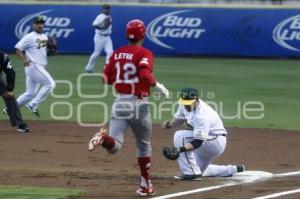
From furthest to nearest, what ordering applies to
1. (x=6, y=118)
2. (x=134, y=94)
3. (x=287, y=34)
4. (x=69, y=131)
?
(x=287, y=34), (x=6, y=118), (x=69, y=131), (x=134, y=94)

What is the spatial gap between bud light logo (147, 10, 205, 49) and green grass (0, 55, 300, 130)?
33.5 inches

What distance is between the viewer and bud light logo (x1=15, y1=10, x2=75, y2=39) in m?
32.3

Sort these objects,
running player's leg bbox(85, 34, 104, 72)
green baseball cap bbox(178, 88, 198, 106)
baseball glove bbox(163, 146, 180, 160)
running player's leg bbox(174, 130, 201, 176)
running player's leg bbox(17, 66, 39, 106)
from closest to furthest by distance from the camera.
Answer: baseball glove bbox(163, 146, 180, 160) → green baseball cap bbox(178, 88, 198, 106) → running player's leg bbox(174, 130, 201, 176) → running player's leg bbox(17, 66, 39, 106) → running player's leg bbox(85, 34, 104, 72)

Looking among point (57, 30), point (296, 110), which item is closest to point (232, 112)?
point (296, 110)

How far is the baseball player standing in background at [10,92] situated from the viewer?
1554 centimetres

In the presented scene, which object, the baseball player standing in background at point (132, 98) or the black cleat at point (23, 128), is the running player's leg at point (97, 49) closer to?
the black cleat at point (23, 128)

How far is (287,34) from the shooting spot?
3080 cm

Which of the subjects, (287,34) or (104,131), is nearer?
(104,131)

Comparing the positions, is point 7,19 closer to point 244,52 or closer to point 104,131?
point 244,52

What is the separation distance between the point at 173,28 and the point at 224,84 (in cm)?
801

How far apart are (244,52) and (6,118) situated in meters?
14.5

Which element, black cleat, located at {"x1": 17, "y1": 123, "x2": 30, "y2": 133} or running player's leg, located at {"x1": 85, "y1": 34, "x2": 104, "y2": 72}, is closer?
black cleat, located at {"x1": 17, "y1": 123, "x2": 30, "y2": 133}

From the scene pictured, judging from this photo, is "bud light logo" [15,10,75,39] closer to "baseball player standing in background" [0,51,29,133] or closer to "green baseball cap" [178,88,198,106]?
"baseball player standing in background" [0,51,29,133]

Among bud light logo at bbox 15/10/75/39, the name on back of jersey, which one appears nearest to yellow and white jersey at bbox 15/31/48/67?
the name on back of jersey
